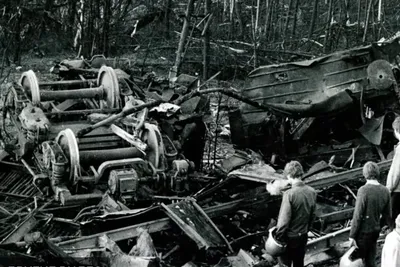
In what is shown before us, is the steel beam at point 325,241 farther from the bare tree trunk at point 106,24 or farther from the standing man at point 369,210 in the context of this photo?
the bare tree trunk at point 106,24

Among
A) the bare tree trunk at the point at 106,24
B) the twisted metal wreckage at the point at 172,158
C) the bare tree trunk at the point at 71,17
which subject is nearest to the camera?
the twisted metal wreckage at the point at 172,158

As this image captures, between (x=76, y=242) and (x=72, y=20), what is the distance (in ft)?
49.4

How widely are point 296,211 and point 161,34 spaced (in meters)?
17.1

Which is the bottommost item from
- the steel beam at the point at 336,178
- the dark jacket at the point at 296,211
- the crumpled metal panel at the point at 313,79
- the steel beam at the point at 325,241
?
the steel beam at the point at 325,241

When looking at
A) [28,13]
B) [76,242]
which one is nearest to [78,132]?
[76,242]

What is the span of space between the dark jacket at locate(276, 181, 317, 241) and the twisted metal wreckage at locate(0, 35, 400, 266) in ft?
3.01

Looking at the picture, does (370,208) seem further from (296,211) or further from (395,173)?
(395,173)

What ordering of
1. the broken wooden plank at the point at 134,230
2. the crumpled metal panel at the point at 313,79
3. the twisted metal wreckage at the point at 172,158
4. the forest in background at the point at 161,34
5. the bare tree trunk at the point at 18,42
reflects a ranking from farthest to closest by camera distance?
1. the bare tree trunk at the point at 18,42
2. the forest in background at the point at 161,34
3. the crumpled metal panel at the point at 313,79
4. the twisted metal wreckage at the point at 172,158
5. the broken wooden plank at the point at 134,230

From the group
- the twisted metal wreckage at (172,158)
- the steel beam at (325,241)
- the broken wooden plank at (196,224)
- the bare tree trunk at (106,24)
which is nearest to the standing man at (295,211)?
the twisted metal wreckage at (172,158)

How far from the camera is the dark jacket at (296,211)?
5.93 m

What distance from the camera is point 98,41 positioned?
18.9 m

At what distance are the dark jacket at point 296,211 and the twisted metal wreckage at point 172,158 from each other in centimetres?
92

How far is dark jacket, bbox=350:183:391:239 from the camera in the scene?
5.91 meters

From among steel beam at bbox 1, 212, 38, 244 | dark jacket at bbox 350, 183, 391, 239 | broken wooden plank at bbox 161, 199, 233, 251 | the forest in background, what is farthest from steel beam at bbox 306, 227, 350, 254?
the forest in background
